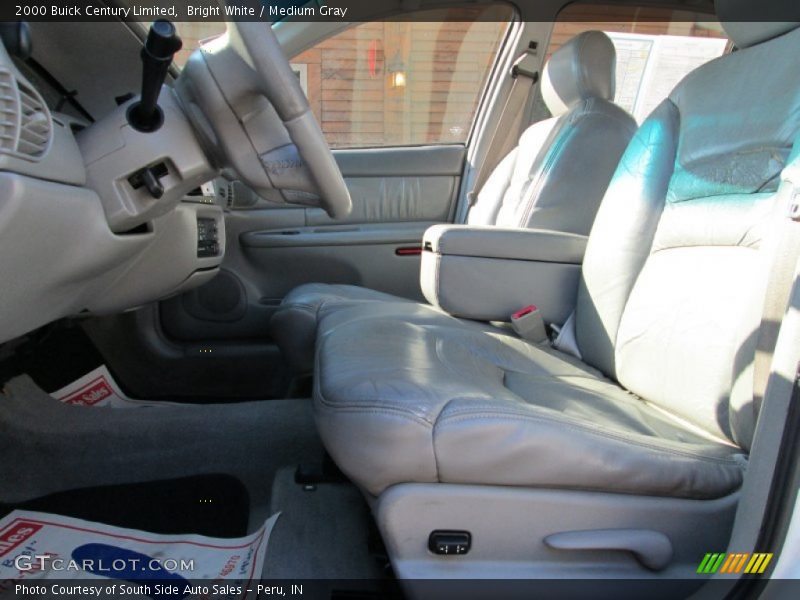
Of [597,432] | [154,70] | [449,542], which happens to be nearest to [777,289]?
[597,432]

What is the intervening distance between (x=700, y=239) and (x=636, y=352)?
0.78ft

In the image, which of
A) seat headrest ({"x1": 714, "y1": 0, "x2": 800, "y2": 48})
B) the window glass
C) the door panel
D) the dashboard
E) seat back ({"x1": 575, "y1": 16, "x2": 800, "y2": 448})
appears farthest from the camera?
the window glass

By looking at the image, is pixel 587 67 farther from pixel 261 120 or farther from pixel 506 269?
pixel 261 120

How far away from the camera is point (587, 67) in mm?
1967

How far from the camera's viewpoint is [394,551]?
0.83 m

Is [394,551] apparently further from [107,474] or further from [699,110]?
[699,110]

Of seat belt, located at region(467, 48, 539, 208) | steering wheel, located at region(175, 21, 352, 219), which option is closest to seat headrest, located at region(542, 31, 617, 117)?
seat belt, located at region(467, 48, 539, 208)

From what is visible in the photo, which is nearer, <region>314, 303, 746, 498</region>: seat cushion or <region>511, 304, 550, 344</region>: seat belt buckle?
<region>314, 303, 746, 498</region>: seat cushion

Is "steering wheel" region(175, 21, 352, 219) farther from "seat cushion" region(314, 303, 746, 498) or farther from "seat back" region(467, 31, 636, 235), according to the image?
"seat back" region(467, 31, 636, 235)

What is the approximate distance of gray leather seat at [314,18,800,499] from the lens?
2.64 feet

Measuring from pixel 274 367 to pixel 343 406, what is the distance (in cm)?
135

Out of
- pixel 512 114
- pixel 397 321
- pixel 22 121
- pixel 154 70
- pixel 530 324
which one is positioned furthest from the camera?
pixel 512 114

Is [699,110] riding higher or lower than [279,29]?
lower

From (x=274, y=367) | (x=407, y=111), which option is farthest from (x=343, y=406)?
(x=407, y=111)
